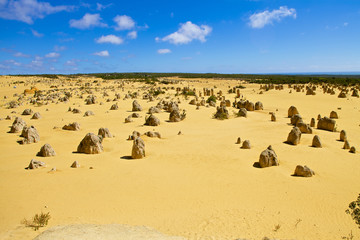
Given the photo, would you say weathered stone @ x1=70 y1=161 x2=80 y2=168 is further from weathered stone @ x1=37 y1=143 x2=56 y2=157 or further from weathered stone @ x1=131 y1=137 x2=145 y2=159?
weathered stone @ x1=131 y1=137 x2=145 y2=159

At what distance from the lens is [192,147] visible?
1032 centimetres

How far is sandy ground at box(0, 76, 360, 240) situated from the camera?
502cm

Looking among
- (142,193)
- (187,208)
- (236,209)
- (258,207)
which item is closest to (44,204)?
(142,193)

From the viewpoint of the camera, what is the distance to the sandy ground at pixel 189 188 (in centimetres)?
502

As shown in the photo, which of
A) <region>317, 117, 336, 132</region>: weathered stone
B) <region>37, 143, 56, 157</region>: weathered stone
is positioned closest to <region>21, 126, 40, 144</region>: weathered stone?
<region>37, 143, 56, 157</region>: weathered stone

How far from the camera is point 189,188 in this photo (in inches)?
263

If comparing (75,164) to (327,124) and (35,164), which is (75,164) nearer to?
(35,164)

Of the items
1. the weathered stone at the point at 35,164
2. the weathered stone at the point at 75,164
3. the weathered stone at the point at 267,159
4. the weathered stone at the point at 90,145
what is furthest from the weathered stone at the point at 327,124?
the weathered stone at the point at 35,164

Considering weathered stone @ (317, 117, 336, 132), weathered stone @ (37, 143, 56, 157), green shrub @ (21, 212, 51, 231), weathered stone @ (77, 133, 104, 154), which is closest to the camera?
green shrub @ (21, 212, 51, 231)

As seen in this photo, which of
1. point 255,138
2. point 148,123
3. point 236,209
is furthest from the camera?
point 148,123

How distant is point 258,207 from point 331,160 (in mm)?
4943

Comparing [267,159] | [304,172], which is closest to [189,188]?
[267,159]

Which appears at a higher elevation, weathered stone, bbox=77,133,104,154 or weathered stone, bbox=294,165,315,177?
weathered stone, bbox=77,133,104,154

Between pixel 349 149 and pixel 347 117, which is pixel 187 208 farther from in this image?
pixel 347 117
